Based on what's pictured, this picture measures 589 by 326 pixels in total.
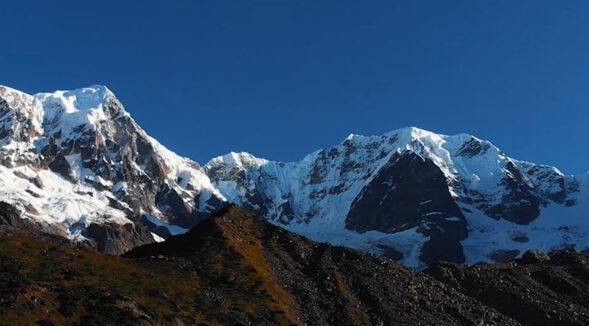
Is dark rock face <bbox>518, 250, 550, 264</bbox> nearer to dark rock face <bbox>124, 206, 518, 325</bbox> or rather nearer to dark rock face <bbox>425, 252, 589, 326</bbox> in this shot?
dark rock face <bbox>425, 252, 589, 326</bbox>

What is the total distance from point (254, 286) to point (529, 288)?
190 ft

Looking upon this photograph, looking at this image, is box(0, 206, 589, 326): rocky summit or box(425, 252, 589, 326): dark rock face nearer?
box(0, 206, 589, 326): rocky summit

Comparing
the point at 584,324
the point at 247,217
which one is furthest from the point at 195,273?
the point at 584,324

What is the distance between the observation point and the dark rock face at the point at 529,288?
124875 millimetres

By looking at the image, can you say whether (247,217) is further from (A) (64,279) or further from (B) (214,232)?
(A) (64,279)

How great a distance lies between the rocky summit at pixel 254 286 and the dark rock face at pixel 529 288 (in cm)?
27

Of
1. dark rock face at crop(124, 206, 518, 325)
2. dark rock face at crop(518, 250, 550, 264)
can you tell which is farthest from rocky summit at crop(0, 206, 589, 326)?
dark rock face at crop(518, 250, 550, 264)

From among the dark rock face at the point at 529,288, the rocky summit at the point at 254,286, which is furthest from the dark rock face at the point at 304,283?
the dark rock face at the point at 529,288

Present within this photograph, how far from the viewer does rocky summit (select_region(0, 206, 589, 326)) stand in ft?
270

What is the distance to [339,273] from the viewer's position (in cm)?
12319

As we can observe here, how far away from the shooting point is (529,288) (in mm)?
138625

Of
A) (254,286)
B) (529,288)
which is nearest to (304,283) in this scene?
(254,286)

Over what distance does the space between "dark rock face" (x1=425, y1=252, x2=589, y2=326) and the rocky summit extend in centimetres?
27

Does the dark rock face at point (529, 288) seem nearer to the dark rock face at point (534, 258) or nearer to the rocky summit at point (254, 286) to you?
the rocky summit at point (254, 286)
